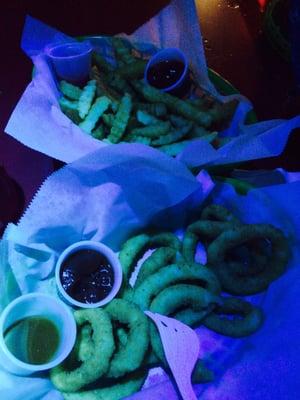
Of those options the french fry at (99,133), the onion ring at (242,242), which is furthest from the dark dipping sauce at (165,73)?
the onion ring at (242,242)

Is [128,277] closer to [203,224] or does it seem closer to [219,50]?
[203,224]

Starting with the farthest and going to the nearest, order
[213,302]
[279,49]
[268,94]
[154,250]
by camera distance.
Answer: [279,49] → [268,94] → [154,250] → [213,302]

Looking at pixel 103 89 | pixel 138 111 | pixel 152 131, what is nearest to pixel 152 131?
pixel 152 131

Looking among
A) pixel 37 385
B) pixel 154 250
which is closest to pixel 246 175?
pixel 154 250

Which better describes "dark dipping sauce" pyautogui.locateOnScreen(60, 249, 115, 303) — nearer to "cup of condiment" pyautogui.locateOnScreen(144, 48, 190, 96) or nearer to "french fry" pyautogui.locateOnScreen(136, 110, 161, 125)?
"french fry" pyautogui.locateOnScreen(136, 110, 161, 125)

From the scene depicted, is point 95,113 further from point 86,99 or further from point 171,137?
point 171,137

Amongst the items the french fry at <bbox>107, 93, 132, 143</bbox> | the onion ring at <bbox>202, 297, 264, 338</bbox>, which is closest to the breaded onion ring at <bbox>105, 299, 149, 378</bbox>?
the onion ring at <bbox>202, 297, 264, 338</bbox>
